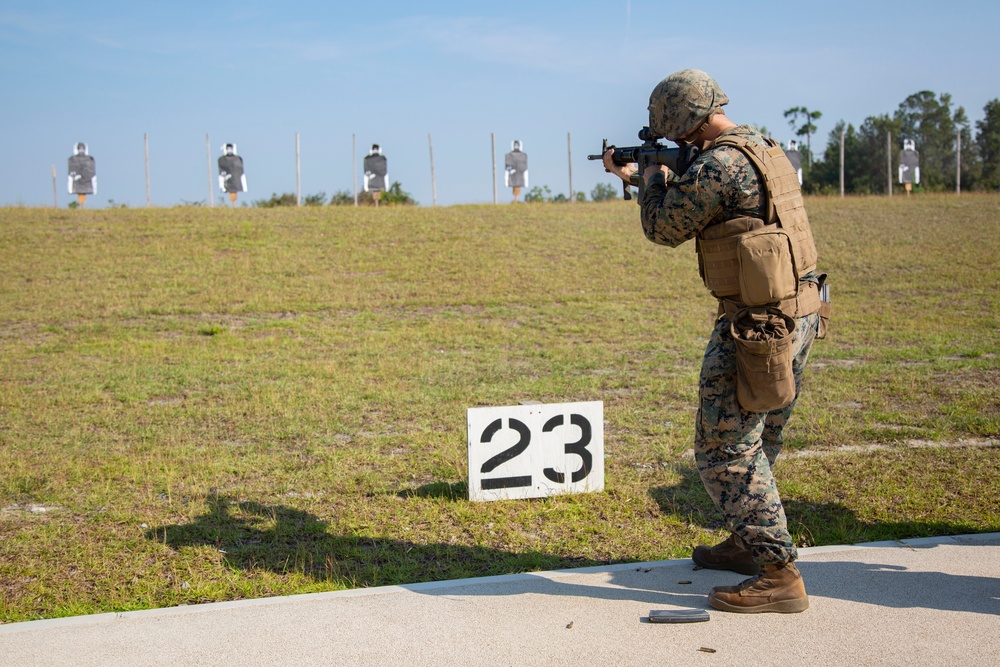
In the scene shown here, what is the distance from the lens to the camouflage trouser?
11.0 ft

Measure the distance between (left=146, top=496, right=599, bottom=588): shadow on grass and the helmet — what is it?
2.00 meters

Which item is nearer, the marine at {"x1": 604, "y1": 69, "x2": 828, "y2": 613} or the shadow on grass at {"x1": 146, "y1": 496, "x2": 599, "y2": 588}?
the marine at {"x1": 604, "y1": 69, "x2": 828, "y2": 613}

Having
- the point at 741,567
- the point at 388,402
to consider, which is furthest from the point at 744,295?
the point at 388,402

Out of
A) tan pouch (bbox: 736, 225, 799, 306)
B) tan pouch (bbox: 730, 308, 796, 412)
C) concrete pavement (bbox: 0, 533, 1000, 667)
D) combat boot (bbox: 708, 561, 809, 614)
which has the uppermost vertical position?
tan pouch (bbox: 736, 225, 799, 306)

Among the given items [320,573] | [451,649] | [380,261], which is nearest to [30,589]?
[320,573]

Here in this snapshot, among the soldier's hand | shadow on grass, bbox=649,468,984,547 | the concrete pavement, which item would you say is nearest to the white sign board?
shadow on grass, bbox=649,468,984,547

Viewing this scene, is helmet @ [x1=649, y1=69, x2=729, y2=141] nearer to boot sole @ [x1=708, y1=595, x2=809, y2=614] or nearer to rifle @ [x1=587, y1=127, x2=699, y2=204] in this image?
rifle @ [x1=587, y1=127, x2=699, y2=204]

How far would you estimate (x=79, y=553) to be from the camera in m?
4.32

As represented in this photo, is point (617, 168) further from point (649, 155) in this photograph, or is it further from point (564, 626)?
point (564, 626)

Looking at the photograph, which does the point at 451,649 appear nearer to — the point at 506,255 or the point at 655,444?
the point at 655,444

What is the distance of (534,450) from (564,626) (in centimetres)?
188

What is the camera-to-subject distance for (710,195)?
331cm

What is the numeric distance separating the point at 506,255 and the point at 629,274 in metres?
2.84

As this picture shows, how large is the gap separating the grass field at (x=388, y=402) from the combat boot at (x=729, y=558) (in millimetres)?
420
